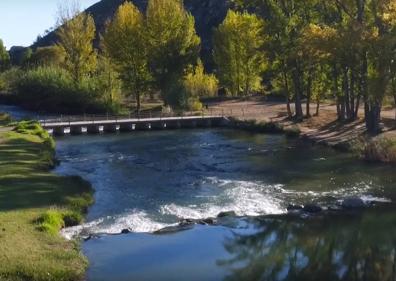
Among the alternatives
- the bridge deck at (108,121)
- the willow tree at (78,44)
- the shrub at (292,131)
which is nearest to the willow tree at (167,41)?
the bridge deck at (108,121)

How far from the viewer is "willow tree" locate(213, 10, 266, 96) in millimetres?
92750

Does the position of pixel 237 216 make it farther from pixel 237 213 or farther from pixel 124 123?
pixel 124 123

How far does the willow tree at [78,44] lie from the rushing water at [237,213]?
147ft

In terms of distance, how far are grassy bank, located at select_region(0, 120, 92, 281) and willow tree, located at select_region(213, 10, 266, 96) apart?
167 feet

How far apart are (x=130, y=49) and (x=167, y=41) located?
5651 mm

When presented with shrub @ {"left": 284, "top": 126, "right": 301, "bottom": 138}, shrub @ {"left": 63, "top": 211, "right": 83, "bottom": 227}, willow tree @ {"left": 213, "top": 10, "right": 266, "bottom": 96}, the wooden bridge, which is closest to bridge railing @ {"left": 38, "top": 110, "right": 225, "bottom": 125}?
the wooden bridge

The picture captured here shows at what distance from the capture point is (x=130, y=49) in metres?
88.0

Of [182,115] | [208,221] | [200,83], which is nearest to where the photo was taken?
[208,221]

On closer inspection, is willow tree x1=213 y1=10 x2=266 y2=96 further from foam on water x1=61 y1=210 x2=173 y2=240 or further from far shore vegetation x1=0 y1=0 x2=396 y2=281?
foam on water x1=61 y1=210 x2=173 y2=240

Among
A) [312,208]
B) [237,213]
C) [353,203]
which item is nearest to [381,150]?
[353,203]

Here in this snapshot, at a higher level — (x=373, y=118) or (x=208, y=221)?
(x=373, y=118)

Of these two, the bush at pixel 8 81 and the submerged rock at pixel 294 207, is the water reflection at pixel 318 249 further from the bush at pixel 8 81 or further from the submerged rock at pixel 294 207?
the bush at pixel 8 81

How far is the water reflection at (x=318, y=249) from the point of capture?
22.5 meters

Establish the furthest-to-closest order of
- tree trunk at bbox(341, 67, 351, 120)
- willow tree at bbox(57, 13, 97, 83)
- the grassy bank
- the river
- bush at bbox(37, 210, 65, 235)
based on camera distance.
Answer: willow tree at bbox(57, 13, 97, 83), tree trunk at bbox(341, 67, 351, 120), bush at bbox(37, 210, 65, 235), the river, the grassy bank
